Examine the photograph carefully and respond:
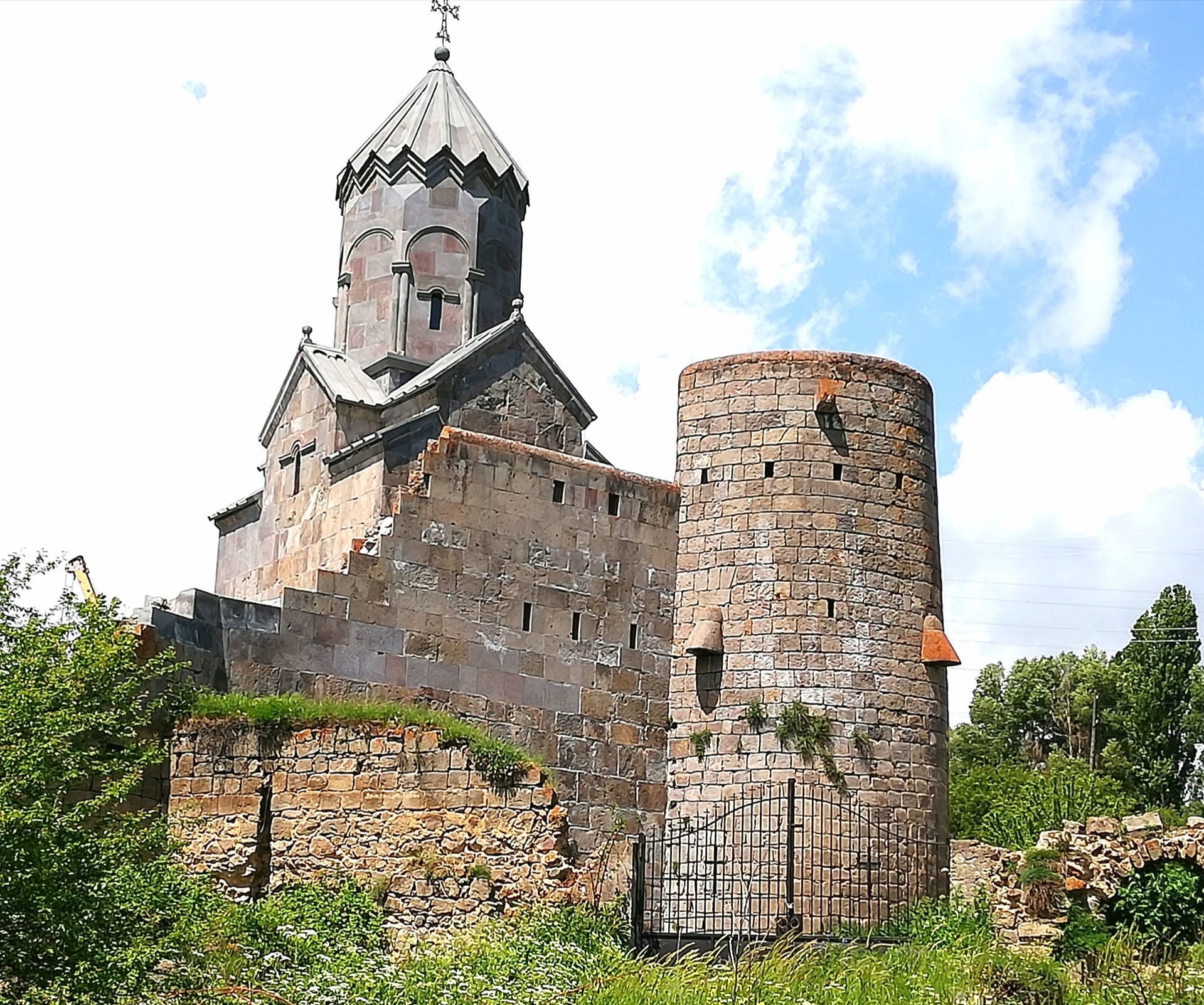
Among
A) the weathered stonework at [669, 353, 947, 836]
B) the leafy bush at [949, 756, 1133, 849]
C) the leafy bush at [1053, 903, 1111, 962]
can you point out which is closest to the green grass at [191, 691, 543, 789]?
the weathered stonework at [669, 353, 947, 836]

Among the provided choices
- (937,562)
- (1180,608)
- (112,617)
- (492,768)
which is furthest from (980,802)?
(112,617)

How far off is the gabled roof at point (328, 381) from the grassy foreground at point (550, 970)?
8584mm

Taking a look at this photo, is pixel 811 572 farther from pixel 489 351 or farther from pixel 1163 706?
pixel 1163 706

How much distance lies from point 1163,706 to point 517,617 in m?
25.0

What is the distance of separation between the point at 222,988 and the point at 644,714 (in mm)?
9017

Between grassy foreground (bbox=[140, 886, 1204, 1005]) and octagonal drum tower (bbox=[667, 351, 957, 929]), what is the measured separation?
333 cm

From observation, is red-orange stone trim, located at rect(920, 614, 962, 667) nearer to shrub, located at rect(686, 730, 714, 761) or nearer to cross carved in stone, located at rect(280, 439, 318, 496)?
shrub, located at rect(686, 730, 714, 761)

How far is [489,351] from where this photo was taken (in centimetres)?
2331

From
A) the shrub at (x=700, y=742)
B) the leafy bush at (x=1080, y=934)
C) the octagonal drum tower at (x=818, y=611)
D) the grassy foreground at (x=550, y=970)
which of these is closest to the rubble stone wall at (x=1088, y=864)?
the leafy bush at (x=1080, y=934)

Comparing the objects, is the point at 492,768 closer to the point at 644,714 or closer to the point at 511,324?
the point at 644,714

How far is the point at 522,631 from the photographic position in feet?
65.5

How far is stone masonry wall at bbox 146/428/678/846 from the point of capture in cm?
1859

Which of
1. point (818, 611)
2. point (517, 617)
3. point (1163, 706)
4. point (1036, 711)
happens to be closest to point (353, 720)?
point (517, 617)

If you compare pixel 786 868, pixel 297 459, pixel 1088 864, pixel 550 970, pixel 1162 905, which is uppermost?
pixel 297 459
